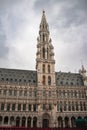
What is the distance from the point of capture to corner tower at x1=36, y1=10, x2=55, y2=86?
73250 mm

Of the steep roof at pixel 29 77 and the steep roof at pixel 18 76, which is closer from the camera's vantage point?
the steep roof at pixel 18 76

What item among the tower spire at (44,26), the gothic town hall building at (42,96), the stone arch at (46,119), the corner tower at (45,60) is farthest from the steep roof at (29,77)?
the tower spire at (44,26)

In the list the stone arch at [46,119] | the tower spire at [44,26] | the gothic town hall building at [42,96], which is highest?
the tower spire at [44,26]

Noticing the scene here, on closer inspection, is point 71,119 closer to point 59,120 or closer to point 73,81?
point 59,120

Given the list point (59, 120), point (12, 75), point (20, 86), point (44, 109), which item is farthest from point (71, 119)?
point (12, 75)

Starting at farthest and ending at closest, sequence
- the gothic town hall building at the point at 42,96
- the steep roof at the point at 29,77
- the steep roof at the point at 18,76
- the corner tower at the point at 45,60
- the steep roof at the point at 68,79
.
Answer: the steep roof at the point at 68,79, the corner tower at the point at 45,60, the steep roof at the point at 29,77, the steep roof at the point at 18,76, the gothic town hall building at the point at 42,96

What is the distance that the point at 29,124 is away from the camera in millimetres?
65750

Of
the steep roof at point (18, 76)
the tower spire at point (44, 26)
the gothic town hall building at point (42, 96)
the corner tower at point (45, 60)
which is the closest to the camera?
the gothic town hall building at point (42, 96)

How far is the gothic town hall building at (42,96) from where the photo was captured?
65.7 m

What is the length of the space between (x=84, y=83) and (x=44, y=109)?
2335 cm

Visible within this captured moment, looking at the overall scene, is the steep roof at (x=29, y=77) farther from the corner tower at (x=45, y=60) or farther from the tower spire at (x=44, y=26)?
the tower spire at (x=44, y=26)

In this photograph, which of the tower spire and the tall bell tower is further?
the tower spire

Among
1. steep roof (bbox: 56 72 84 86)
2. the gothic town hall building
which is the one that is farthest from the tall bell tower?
steep roof (bbox: 56 72 84 86)

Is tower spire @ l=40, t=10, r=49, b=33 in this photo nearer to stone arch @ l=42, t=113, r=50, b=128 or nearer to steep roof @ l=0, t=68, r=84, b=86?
steep roof @ l=0, t=68, r=84, b=86
